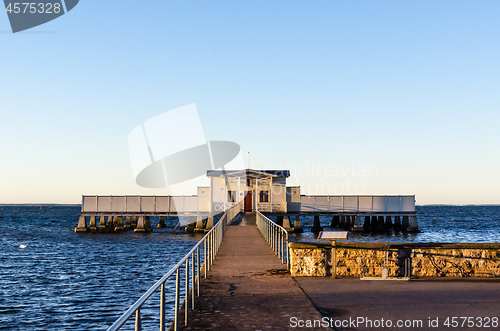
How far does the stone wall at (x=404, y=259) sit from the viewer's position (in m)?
10.8

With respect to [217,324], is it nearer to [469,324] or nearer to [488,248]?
[469,324]

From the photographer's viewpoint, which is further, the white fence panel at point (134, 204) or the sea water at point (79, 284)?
the white fence panel at point (134, 204)

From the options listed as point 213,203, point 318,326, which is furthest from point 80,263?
point 318,326

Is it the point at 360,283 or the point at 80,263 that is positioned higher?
the point at 360,283

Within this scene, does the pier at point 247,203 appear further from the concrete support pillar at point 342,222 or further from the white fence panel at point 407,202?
the concrete support pillar at point 342,222

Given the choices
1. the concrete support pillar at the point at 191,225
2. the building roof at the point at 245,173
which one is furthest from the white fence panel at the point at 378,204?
the concrete support pillar at the point at 191,225

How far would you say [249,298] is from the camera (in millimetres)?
8648

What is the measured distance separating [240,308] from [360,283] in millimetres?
3270

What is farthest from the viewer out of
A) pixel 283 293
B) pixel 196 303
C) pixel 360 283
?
pixel 360 283

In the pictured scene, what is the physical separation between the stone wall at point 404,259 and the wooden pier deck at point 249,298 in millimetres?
891

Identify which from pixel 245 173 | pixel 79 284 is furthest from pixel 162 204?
pixel 79 284

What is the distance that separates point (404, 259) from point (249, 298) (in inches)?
164

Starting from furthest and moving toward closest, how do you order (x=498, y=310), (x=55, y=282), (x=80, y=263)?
1. (x=80, y=263)
2. (x=55, y=282)
3. (x=498, y=310)

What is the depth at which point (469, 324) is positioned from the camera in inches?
266
